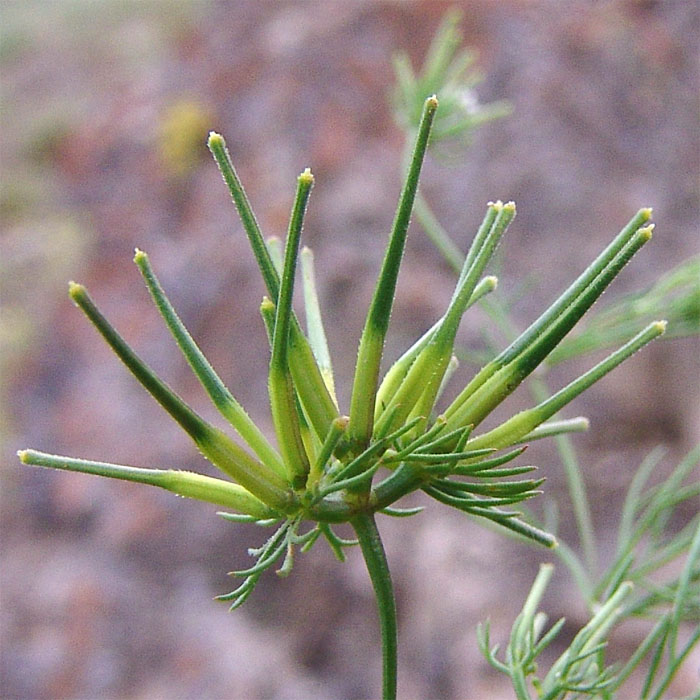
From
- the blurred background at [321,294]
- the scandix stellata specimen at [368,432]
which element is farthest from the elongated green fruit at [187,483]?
the blurred background at [321,294]

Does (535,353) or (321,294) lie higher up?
(321,294)

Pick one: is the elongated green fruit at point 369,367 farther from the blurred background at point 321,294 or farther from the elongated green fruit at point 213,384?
the blurred background at point 321,294

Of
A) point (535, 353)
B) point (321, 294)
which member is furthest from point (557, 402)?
point (321, 294)

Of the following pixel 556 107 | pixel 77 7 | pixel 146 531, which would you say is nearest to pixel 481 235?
pixel 146 531

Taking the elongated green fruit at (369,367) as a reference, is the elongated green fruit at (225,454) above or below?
below

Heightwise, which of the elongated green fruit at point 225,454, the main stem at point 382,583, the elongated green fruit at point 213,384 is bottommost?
the main stem at point 382,583

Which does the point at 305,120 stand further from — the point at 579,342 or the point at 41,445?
the point at 579,342

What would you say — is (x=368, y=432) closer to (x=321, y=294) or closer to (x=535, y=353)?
(x=535, y=353)
